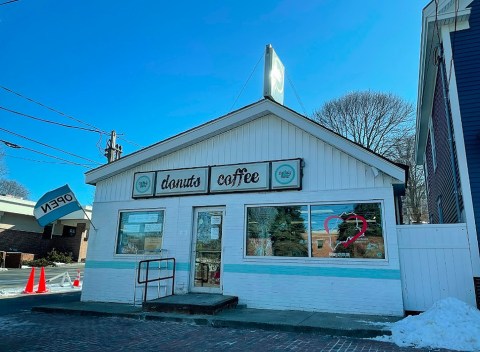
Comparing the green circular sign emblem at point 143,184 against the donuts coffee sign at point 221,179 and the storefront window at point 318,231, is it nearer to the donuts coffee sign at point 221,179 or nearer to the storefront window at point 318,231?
the donuts coffee sign at point 221,179

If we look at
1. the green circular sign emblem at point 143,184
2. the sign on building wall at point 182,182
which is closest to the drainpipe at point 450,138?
the sign on building wall at point 182,182

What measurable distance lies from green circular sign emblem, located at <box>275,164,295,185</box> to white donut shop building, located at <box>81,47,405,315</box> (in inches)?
1.1

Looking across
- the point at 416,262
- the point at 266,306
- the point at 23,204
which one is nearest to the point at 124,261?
the point at 266,306

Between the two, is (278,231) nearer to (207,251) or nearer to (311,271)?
(311,271)

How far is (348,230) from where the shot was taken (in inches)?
342

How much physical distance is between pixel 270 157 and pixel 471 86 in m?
5.03

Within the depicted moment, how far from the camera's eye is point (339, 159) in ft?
29.8

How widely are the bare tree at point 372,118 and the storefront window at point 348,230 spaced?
19923mm

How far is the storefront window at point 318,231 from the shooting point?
8.49 m

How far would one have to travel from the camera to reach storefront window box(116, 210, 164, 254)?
10797 mm

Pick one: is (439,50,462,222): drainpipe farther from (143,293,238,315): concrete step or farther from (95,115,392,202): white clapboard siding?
(143,293,238,315): concrete step

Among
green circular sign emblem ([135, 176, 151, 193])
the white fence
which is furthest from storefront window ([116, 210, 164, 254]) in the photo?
the white fence

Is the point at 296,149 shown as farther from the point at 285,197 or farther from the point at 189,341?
the point at 189,341

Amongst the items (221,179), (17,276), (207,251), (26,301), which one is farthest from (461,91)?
(17,276)
